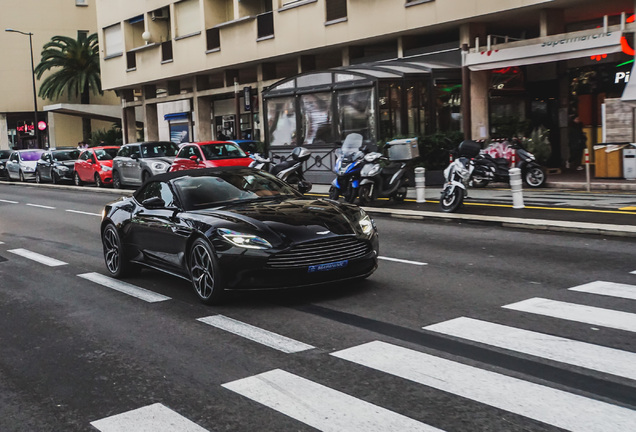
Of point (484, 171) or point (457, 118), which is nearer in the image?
point (484, 171)

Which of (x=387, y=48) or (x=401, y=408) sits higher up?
(x=387, y=48)

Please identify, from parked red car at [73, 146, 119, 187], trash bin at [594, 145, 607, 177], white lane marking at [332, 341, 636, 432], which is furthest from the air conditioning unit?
white lane marking at [332, 341, 636, 432]

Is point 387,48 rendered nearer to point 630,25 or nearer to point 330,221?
point 630,25

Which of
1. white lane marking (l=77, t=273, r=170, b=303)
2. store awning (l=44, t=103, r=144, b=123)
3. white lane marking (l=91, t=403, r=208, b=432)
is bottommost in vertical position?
white lane marking (l=91, t=403, r=208, b=432)

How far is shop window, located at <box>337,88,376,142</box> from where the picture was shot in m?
22.5

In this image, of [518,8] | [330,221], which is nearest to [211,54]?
[518,8]

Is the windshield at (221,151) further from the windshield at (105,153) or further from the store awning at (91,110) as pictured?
the store awning at (91,110)

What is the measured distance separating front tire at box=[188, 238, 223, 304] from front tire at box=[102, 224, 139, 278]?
1.90 m

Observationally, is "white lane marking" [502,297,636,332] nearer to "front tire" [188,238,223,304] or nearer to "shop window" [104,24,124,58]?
"front tire" [188,238,223,304]

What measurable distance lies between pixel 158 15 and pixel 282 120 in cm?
1720

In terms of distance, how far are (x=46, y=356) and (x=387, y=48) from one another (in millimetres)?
23747

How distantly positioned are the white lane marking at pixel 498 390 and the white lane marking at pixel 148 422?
1488mm

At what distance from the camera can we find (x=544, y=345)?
584cm

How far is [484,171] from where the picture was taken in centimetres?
1784
